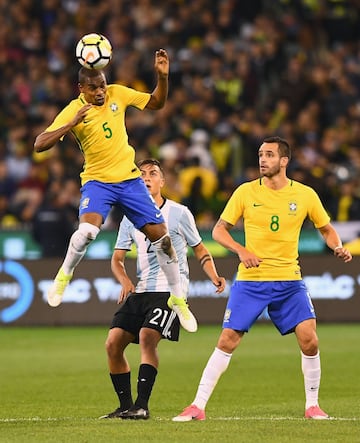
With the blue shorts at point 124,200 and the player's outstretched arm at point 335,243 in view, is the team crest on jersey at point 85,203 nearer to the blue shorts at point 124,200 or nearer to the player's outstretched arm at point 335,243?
the blue shorts at point 124,200

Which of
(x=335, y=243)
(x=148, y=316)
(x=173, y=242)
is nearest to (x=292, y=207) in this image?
(x=335, y=243)

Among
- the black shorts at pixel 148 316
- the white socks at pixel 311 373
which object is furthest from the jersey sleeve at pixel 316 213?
the black shorts at pixel 148 316

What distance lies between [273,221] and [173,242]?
92cm

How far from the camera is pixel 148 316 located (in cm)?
1026

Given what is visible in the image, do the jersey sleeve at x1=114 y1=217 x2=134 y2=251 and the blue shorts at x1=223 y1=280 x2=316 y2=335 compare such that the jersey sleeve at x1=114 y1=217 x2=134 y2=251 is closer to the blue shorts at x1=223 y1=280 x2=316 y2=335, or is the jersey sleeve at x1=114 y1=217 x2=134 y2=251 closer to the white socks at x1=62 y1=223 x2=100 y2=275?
the white socks at x1=62 y1=223 x2=100 y2=275

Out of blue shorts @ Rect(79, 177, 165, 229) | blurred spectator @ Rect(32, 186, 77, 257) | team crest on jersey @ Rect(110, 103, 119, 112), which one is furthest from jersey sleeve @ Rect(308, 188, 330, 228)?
blurred spectator @ Rect(32, 186, 77, 257)

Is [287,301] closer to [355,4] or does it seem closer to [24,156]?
[24,156]

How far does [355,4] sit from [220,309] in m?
8.87

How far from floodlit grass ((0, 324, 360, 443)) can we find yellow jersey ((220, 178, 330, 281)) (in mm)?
1210

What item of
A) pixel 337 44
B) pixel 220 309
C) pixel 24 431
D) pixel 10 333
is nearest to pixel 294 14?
pixel 337 44

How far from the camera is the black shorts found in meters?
10.2

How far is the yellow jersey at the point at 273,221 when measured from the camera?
1019 cm

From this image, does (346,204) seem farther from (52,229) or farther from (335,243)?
(335,243)

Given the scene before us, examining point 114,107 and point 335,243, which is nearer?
point 335,243
